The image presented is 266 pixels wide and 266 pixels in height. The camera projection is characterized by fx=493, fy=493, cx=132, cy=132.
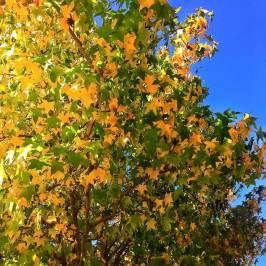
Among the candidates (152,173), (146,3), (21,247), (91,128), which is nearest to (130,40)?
(146,3)

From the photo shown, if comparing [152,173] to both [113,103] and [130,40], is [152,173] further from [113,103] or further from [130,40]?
[130,40]

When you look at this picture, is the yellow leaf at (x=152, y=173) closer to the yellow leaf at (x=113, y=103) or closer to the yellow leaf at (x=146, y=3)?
the yellow leaf at (x=113, y=103)

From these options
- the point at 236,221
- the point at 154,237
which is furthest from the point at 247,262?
the point at 154,237

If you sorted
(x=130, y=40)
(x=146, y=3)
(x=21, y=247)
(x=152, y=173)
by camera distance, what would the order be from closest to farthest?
(x=146, y=3), (x=130, y=40), (x=21, y=247), (x=152, y=173)

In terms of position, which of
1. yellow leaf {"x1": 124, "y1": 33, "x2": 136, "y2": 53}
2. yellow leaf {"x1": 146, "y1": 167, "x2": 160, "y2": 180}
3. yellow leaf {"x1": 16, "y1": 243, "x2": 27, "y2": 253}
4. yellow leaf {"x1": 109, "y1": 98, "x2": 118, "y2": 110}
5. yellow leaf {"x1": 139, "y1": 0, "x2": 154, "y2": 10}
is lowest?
yellow leaf {"x1": 16, "y1": 243, "x2": 27, "y2": 253}

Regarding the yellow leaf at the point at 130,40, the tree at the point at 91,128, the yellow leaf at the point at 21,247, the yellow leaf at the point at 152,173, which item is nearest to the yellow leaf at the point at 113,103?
the tree at the point at 91,128

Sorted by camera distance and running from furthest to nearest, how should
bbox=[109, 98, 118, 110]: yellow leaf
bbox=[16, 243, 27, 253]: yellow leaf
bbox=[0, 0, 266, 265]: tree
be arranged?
1. bbox=[16, 243, 27, 253]: yellow leaf
2. bbox=[109, 98, 118, 110]: yellow leaf
3. bbox=[0, 0, 266, 265]: tree

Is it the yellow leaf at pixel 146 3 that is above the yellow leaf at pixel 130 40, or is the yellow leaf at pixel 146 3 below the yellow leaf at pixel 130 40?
above

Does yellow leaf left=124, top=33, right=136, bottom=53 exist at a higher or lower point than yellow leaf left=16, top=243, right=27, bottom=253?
higher

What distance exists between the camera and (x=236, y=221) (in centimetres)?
1461

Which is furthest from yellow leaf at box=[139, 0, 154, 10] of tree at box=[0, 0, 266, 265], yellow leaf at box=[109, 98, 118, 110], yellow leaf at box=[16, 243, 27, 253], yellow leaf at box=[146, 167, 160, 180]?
yellow leaf at box=[16, 243, 27, 253]

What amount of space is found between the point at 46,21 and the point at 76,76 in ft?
6.28

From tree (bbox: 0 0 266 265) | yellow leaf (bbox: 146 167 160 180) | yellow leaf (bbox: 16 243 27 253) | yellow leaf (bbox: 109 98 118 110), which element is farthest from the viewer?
yellow leaf (bbox: 146 167 160 180)

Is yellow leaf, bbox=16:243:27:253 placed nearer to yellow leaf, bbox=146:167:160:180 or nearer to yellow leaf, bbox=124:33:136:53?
yellow leaf, bbox=146:167:160:180
